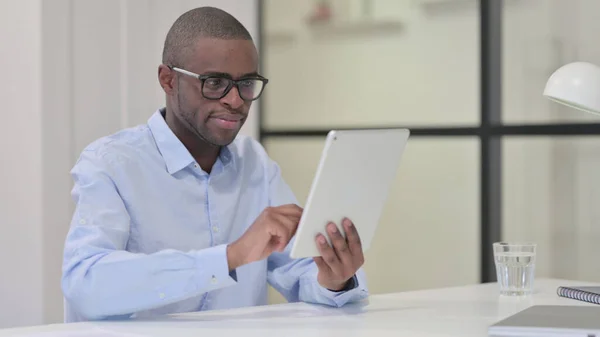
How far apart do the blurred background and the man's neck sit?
108 centimetres

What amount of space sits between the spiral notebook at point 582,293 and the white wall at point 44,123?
1.74 meters

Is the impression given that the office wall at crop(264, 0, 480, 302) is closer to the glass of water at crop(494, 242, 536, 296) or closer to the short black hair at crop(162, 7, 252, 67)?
the glass of water at crop(494, 242, 536, 296)

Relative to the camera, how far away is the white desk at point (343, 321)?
1.54m

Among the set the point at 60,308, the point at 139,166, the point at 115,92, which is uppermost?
the point at 115,92

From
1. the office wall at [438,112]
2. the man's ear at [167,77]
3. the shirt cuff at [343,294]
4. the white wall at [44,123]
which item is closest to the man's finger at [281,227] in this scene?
the shirt cuff at [343,294]

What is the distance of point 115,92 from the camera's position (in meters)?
3.29

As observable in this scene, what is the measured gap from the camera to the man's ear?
2.11 metres

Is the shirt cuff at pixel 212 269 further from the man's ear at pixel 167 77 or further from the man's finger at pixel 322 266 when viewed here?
the man's ear at pixel 167 77

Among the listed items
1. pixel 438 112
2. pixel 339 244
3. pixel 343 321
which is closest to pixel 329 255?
pixel 339 244

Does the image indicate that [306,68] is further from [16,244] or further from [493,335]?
[493,335]

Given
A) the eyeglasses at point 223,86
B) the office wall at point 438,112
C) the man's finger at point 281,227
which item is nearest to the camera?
the man's finger at point 281,227

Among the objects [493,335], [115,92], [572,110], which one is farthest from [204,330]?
[115,92]

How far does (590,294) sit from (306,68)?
1828mm

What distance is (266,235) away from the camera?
1701 mm
